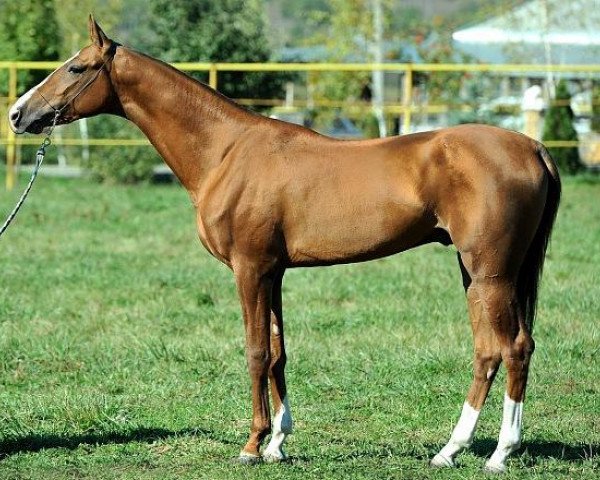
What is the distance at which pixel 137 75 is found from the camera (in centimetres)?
587

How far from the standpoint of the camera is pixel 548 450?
598cm

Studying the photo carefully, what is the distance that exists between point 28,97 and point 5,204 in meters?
10.9

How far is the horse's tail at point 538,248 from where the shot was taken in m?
5.63

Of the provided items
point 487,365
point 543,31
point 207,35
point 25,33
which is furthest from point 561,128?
point 487,365

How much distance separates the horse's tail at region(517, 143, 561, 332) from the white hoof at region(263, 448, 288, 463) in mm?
1429

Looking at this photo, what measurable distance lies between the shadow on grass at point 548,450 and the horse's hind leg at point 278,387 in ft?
3.48

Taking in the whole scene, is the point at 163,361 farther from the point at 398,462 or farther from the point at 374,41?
the point at 374,41

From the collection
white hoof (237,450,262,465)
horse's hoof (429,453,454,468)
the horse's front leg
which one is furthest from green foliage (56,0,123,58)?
horse's hoof (429,453,454,468)

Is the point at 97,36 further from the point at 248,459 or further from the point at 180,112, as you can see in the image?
the point at 248,459

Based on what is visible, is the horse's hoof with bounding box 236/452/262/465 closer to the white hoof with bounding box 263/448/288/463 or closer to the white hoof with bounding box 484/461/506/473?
the white hoof with bounding box 263/448/288/463

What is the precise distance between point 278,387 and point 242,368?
189 centimetres

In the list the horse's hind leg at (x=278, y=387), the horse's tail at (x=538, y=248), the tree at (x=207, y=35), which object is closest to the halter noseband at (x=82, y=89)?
the horse's hind leg at (x=278, y=387)

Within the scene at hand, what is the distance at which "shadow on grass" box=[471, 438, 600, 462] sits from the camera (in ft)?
19.1

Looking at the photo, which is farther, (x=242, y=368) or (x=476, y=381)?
(x=242, y=368)
